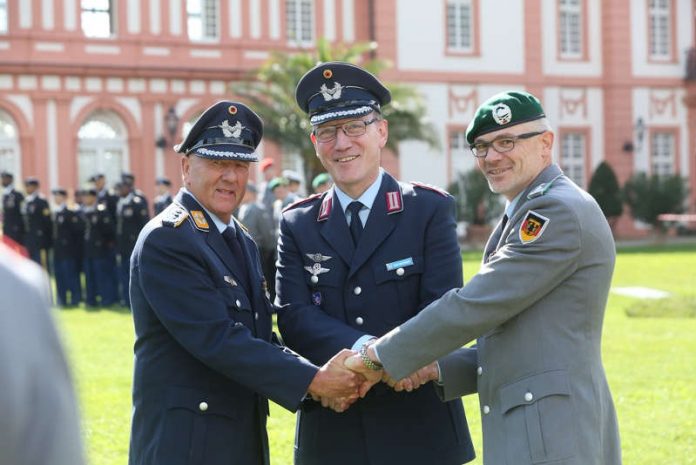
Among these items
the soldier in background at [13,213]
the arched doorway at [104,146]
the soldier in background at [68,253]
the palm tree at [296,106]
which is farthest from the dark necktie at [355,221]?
the arched doorway at [104,146]

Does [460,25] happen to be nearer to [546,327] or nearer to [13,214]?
[13,214]

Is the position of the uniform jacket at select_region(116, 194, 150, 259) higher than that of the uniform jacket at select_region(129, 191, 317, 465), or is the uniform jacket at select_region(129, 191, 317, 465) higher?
the uniform jacket at select_region(129, 191, 317, 465)

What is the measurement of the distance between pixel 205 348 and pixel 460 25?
1221 inches

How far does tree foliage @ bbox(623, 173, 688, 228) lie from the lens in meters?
32.9

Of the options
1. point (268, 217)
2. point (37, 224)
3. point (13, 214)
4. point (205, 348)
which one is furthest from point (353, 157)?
point (13, 214)

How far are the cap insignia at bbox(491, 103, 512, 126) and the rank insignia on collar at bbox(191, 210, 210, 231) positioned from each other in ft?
3.46

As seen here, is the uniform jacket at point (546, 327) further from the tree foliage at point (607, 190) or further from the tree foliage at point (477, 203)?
the tree foliage at point (607, 190)

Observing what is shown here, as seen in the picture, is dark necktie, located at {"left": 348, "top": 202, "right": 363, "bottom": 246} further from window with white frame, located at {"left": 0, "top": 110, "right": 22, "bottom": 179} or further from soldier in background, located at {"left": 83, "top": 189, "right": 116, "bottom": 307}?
window with white frame, located at {"left": 0, "top": 110, "right": 22, "bottom": 179}

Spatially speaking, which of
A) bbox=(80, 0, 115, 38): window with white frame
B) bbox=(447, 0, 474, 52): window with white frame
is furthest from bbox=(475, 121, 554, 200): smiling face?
bbox=(447, 0, 474, 52): window with white frame

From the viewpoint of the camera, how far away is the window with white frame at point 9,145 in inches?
1097

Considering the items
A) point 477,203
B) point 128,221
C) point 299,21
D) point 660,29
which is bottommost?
point 477,203

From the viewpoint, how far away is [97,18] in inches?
1149

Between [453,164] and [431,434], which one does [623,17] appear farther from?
[431,434]

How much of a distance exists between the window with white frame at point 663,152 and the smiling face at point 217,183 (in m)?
33.8
